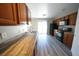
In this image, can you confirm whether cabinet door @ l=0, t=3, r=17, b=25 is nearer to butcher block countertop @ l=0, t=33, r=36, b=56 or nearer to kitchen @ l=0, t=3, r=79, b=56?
kitchen @ l=0, t=3, r=79, b=56

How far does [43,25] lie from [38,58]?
7843mm

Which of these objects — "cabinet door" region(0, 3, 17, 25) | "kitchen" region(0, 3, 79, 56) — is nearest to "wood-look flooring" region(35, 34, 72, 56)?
"kitchen" region(0, 3, 79, 56)

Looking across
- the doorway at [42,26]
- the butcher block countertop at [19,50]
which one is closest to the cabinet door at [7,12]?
the butcher block countertop at [19,50]

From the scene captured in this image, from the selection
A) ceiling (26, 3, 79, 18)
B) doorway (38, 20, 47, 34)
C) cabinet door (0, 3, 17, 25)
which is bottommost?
doorway (38, 20, 47, 34)

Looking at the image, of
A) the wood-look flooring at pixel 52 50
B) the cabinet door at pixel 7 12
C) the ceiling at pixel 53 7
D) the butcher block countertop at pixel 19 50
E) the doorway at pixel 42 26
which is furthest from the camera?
the doorway at pixel 42 26

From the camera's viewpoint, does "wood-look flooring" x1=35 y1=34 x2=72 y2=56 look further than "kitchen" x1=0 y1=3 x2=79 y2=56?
Yes

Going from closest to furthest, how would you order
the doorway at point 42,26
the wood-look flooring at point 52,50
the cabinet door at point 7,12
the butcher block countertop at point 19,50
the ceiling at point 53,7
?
the butcher block countertop at point 19,50 < the cabinet door at point 7,12 < the ceiling at point 53,7 < the wood-look flooring at point 52,50 < the doorway at point 42,26

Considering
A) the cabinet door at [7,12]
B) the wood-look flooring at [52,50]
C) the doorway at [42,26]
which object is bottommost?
the wood-look flooring at [52,50]

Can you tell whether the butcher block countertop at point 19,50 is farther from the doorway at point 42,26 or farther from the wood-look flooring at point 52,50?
the doorway at point 42,26

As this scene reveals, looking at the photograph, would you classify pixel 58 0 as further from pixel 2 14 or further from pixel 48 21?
pixel 48 21

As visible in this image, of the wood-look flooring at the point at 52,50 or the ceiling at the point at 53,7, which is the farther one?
the wood-look flooring at the point at 52,50

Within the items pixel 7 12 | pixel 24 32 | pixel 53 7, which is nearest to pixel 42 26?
pixel 53 7

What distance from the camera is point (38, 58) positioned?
0.53 m

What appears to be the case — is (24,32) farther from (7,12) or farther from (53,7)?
(7,12)
